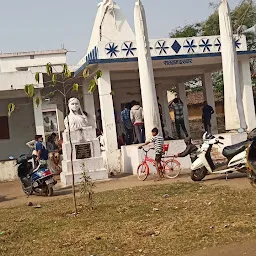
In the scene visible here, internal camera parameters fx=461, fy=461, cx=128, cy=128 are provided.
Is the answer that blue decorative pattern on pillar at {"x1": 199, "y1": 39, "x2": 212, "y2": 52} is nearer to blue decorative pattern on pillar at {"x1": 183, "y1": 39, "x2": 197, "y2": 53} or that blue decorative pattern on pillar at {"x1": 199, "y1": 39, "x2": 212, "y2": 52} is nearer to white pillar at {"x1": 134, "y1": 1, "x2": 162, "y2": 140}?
blue decorative pattern on pillar at {"x1": 183, "y1": 39, "x2": 197, "y2": 53}

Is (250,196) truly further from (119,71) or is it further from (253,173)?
(119,71)

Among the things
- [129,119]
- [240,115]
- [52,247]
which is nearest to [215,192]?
[52,247]

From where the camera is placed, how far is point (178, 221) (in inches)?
245

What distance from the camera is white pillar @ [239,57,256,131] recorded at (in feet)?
51.3

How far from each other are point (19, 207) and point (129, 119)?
7294mm

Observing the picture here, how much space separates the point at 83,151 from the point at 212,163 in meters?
3.60

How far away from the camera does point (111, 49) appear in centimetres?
1398

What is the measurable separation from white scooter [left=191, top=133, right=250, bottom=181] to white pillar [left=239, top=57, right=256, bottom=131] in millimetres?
5786

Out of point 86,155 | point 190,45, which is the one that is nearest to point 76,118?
point 86,155

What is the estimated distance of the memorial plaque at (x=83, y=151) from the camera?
A: 12.0 m

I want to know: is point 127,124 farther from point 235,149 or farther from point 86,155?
point 235,149

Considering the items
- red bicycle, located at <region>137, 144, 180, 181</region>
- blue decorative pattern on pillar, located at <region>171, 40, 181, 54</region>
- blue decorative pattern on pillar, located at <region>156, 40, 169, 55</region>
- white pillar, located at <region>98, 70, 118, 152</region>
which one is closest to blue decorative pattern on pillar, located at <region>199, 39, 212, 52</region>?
blue decorative pattern on pillar, located at <region>171, 40, 181, 54</region>

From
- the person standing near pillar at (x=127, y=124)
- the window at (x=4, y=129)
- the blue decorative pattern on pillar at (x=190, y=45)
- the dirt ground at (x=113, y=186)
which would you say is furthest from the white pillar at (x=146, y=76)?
the window at (x=4, y=129)

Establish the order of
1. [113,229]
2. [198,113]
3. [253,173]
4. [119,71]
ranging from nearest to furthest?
[113,229], [253,173], [119,71], [198,113]
